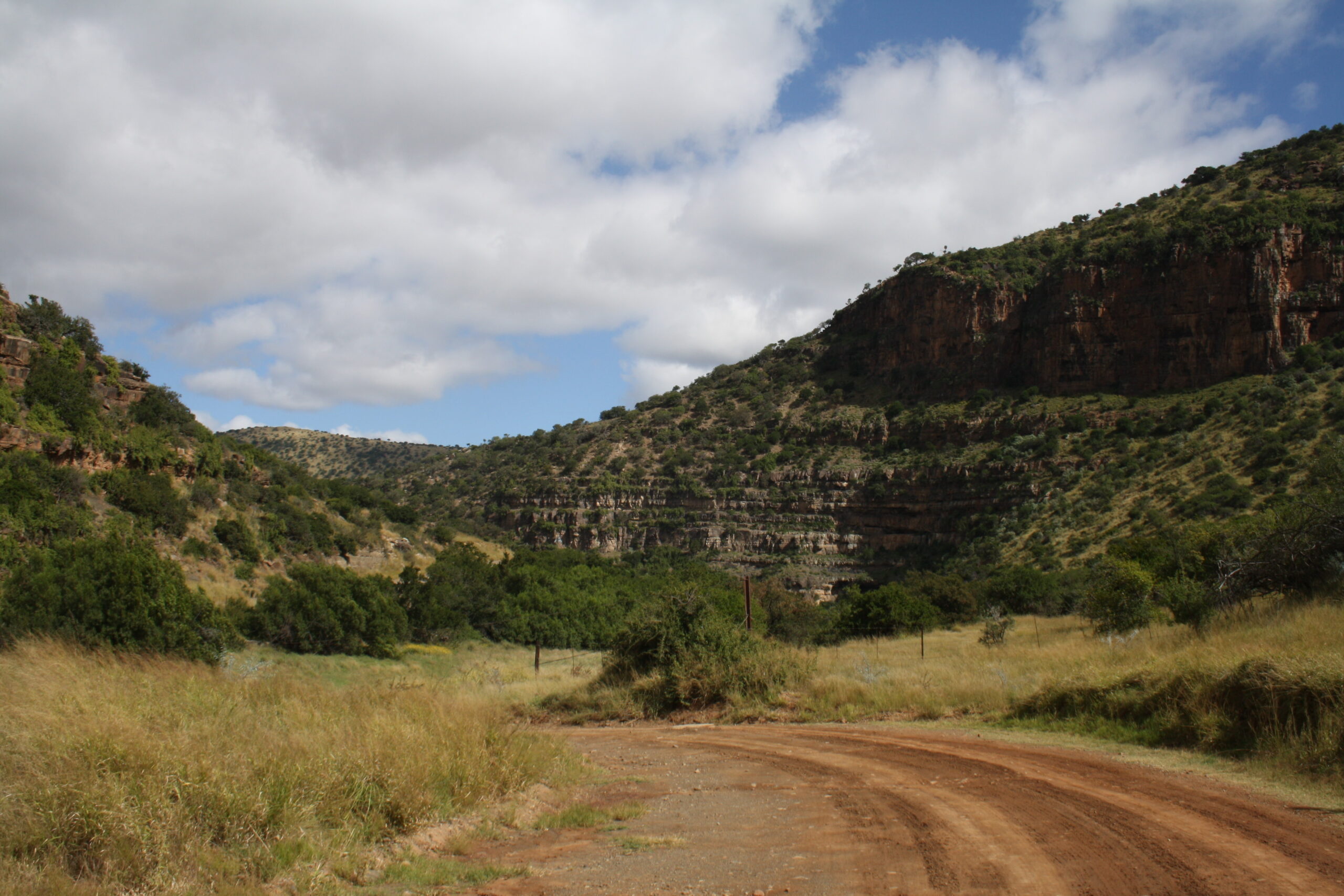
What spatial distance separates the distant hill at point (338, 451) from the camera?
132m

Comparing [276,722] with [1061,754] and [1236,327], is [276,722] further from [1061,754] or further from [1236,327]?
[1236,327]

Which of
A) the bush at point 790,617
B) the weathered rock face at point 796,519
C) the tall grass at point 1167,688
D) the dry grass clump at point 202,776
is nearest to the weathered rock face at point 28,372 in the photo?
the dry grass clump at point 202,776

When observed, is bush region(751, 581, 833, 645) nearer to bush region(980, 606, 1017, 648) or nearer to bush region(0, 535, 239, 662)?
bush region(980, 606, 1017, 648)

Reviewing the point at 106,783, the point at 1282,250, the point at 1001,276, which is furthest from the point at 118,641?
the point at 1001,276

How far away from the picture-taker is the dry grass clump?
5.18 metres

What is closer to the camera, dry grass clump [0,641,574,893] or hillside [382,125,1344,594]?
dry grass clump [0,641,574,893]

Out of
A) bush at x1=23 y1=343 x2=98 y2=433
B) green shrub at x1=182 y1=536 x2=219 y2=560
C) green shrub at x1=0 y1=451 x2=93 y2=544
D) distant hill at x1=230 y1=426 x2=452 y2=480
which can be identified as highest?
distant hill at x1=230 y1=426 x2=452 y2=480

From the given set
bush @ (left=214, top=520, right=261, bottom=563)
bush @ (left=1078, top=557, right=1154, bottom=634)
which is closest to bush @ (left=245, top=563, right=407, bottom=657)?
bush @ (left=214, top=520, right=261, bottom=563)

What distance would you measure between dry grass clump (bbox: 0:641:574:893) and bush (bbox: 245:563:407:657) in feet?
65.5

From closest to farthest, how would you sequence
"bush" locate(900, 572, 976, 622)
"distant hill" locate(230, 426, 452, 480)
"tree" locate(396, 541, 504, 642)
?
"tree" locate(396, 541, 504, 642) → "bush" locate(900, 572, 976, 622) → "distant hill" locate(230, 426, 452, 480)

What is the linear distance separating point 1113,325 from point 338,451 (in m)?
124

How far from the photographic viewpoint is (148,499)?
3403cm

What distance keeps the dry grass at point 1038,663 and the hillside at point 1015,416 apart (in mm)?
35004

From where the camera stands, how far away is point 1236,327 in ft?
223
